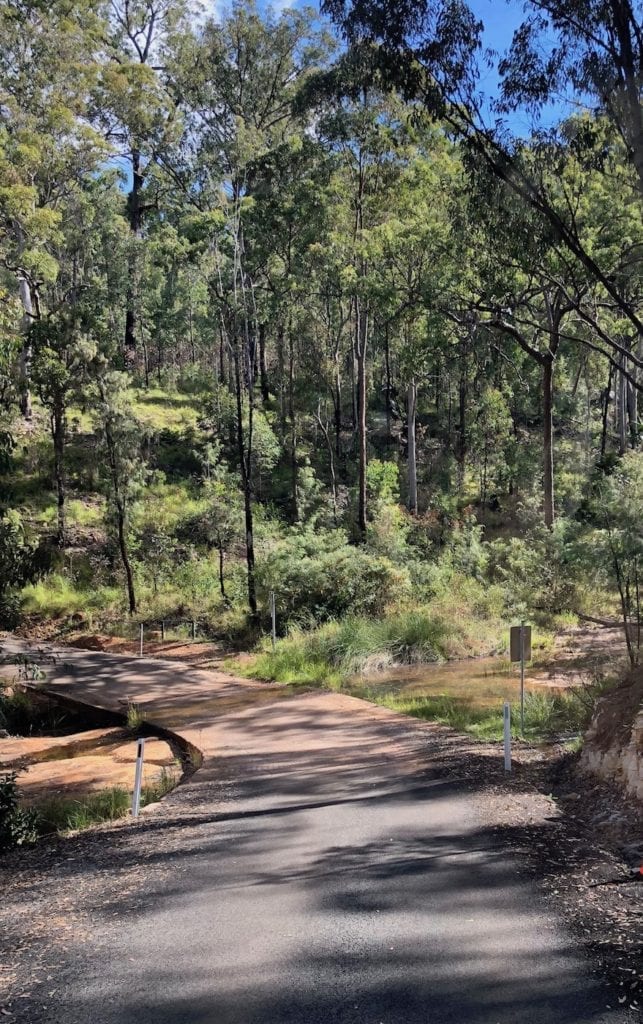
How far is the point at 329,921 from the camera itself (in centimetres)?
533

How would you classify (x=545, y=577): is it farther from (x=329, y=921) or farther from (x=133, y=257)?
(x=133, y=257)

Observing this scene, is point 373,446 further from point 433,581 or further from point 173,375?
point 433,581

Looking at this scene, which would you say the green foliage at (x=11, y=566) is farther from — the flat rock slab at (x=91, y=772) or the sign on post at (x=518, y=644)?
the sign on post at (x=518, y=644)

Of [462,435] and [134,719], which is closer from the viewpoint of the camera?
[134,719]

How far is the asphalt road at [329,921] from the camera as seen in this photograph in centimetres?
421

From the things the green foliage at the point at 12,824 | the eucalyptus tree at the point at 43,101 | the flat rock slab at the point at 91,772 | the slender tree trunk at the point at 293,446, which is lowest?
the flat rock slab at the point at 91,772

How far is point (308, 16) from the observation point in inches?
1321

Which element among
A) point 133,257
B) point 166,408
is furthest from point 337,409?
point 133,257

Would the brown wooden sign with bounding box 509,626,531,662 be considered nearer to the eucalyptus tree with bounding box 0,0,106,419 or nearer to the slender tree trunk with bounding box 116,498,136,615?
the slender tree trunk with bounding box 116,498,136,615

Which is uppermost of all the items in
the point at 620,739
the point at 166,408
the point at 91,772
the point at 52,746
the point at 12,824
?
the point at 166,408

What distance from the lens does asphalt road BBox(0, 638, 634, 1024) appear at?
4207 millimetres

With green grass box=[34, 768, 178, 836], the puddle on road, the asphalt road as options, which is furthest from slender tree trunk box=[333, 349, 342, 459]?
the asphalt road

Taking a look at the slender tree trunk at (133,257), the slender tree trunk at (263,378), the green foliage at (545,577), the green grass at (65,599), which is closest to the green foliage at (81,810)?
the green foliage at (545,577)

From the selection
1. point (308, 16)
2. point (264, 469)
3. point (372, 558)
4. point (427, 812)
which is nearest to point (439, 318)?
point (372, 558)
